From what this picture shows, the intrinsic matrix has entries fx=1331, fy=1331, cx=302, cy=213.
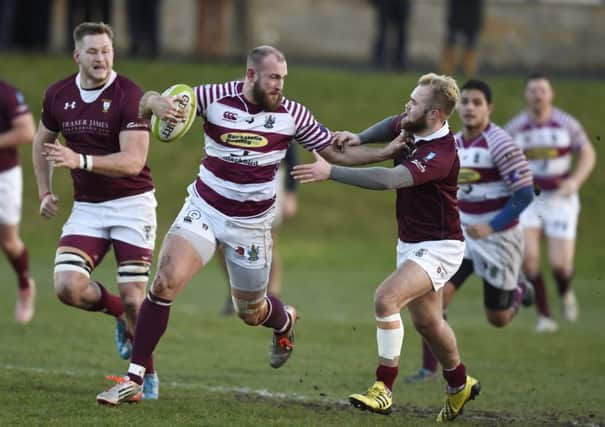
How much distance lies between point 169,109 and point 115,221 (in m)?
1.35

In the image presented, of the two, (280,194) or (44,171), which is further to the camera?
(280,194)

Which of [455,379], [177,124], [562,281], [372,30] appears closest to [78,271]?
[177,124]

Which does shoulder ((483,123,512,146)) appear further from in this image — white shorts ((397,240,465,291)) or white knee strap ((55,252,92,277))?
white knee strap ((55,252,92,277))

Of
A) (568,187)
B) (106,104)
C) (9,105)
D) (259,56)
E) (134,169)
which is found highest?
(259,56)

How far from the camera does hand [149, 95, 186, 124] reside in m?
8.48

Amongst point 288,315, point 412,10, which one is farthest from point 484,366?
point 412,10

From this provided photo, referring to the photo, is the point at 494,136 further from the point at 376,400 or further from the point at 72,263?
the point at 72,263

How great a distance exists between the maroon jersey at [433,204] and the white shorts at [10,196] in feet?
17.5

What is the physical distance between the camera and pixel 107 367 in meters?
11.0

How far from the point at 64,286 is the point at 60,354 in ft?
8.08

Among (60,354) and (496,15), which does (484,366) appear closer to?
(60,354)

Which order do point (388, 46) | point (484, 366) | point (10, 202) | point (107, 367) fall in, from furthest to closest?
point (388, 46), point (10, 202), point (484, 366), point (107, 367)

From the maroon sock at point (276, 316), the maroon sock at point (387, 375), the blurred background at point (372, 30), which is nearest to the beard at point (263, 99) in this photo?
the maroon sock at point (276, 316)

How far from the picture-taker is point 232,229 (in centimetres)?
902
